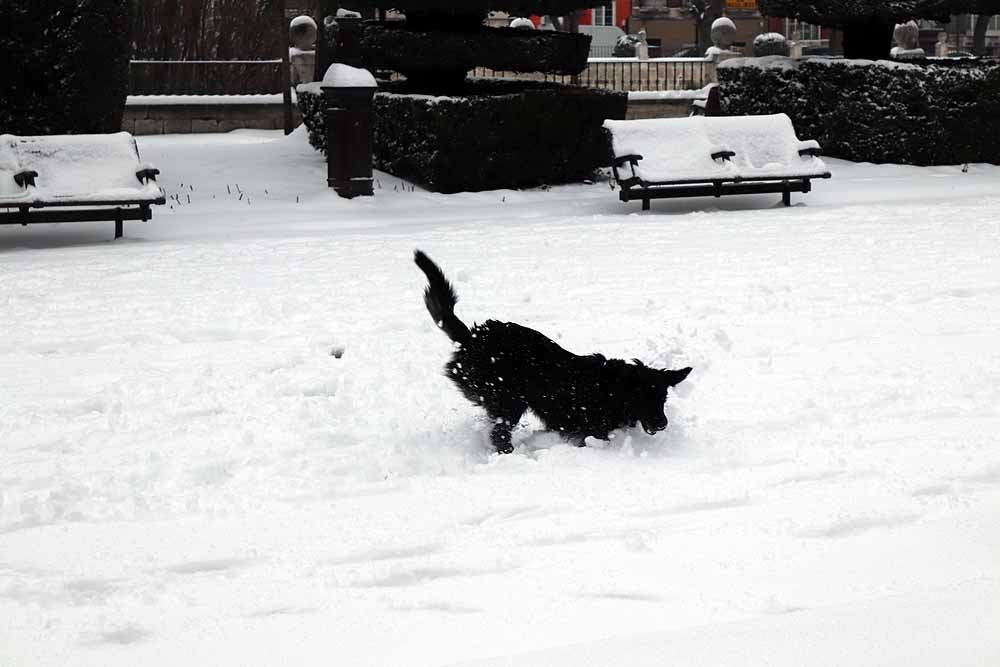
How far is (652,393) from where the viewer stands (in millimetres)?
5051

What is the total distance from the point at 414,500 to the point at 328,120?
973 cm

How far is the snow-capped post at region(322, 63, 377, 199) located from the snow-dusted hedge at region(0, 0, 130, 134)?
88.4 inches

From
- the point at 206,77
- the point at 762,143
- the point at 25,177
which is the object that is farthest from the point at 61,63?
the point at 206,77

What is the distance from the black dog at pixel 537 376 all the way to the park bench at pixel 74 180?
7.12 metres

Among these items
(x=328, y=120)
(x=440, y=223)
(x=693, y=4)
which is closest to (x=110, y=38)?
(x=328, y=120)

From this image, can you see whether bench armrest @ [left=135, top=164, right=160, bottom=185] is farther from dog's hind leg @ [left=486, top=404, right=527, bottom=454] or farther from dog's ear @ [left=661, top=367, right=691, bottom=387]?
dog's ear @ [left=661, top=367, right=691, bottom=387]

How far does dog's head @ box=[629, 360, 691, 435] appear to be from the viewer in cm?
504

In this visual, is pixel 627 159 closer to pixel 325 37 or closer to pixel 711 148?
pixel 711 148

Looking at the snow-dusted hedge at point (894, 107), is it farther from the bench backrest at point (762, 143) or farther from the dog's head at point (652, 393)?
the dog's head at point (652, 393)

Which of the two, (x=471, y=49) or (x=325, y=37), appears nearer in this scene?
(x=471, y=49)

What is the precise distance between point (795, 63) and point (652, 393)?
535 inches

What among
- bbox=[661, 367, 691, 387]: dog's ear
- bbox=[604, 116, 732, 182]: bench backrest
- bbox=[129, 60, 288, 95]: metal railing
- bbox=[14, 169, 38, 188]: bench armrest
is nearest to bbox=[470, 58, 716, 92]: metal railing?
bbox=[129, 60, 288, 95]: metal railing

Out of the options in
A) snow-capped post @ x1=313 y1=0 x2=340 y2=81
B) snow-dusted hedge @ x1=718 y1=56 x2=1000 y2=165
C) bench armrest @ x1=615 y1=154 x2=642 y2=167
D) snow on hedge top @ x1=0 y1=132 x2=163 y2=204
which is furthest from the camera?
snow-capped post @ x1=313 y1=0 x2=340 y2=81

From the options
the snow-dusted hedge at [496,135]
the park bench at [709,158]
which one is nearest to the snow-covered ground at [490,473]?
the park bench at [709,158]
